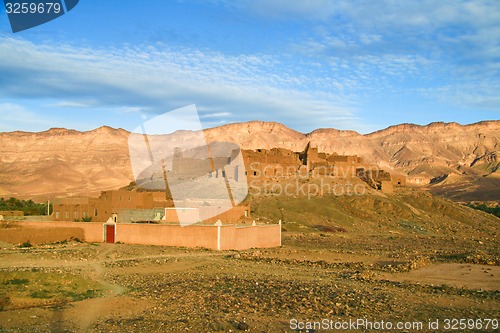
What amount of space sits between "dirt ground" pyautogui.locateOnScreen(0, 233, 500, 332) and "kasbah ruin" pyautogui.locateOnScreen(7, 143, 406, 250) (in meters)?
2.05

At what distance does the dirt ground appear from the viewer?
41.8ft

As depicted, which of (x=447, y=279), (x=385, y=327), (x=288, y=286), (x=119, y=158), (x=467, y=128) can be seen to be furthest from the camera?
(x=467, y=128)

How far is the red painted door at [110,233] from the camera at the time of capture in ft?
102

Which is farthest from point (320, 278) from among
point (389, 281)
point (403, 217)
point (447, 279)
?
point (403, 217)

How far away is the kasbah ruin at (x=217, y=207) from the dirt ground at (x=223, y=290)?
205cm

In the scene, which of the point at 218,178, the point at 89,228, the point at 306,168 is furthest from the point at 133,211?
the point at 306,168

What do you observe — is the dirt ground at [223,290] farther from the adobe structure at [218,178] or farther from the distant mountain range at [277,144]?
the distant mountain range at [277,144]

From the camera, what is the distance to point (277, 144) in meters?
176

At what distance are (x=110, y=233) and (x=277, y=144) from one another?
14626 centimetres

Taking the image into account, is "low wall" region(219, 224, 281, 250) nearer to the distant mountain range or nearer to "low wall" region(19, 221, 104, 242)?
"low wall" region(19, 221, 104, 242)

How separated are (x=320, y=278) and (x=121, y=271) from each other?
8.08 meters

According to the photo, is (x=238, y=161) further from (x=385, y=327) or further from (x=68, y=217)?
(x=385, y=327)

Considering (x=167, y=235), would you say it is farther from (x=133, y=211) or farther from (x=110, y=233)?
(x=133, y=211)

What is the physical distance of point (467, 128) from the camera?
187750 millimetres
